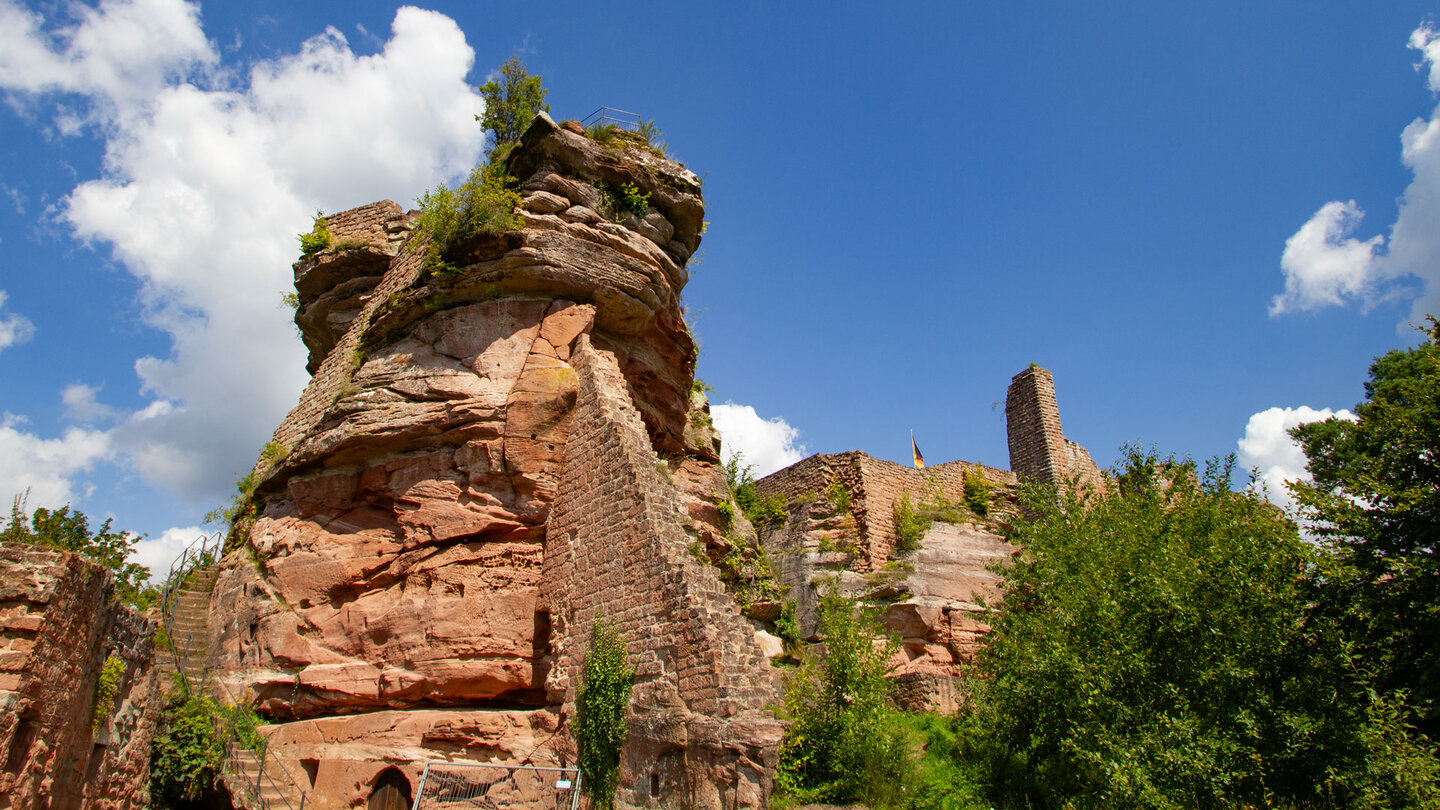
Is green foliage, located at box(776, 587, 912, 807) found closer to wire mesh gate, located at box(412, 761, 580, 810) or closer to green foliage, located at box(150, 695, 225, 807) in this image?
wire mesh gate, located at box(412, 761, 580, 810)

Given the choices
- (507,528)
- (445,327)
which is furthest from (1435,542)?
(445,327)

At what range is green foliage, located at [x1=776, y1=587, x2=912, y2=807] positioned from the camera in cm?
945

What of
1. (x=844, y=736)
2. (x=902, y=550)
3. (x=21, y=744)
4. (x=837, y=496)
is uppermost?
(x=837, y=496)

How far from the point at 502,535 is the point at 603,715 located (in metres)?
3.10

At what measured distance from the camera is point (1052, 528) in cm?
1497

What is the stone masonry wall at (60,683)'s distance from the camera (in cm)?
569

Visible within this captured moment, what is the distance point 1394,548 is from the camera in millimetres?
9664

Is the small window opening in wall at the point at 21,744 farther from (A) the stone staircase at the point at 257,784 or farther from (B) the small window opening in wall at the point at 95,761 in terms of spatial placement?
(A) the stone staircase at the point at 257,784

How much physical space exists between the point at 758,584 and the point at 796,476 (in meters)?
9.95

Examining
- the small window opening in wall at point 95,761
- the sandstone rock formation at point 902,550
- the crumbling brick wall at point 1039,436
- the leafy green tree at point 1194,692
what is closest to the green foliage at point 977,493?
the sandstone rock formation at point 902,550

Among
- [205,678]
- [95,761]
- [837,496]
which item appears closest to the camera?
[95,761]

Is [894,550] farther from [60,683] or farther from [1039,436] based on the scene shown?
[60,683]

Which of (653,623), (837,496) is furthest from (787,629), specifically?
(837,496)

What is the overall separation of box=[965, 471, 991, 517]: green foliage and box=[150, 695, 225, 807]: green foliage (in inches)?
768
